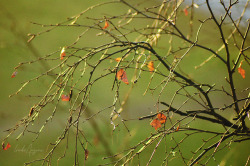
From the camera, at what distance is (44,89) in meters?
8.31

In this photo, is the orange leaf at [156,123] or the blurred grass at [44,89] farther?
the blurred grass at [44,89]

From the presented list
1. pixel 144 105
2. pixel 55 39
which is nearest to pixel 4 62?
pixel 55 39

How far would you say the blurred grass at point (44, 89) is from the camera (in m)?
4.93

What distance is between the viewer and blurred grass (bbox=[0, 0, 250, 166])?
4.93 m

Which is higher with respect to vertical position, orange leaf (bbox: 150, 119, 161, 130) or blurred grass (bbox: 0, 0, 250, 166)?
blurred grass (bbox: 0, 0, 250, 166)

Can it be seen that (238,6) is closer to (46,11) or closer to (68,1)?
(46,11)

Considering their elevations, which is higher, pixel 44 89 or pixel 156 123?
pixel 44 89

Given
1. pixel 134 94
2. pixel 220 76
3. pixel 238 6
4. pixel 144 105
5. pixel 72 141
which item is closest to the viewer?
pixel 238 6

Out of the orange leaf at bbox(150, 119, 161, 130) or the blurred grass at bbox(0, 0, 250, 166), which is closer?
the orange leaf at bbox(150, 119, 161, 130)

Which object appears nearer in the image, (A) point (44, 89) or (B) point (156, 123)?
(B) point (156, 123)

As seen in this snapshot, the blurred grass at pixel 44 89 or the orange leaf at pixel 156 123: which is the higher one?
the blurred grass at pixel 44 89

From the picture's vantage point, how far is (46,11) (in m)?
12.4

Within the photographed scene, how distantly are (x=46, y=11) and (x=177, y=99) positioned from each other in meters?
5.86

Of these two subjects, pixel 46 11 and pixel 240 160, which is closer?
pixel 240 160
